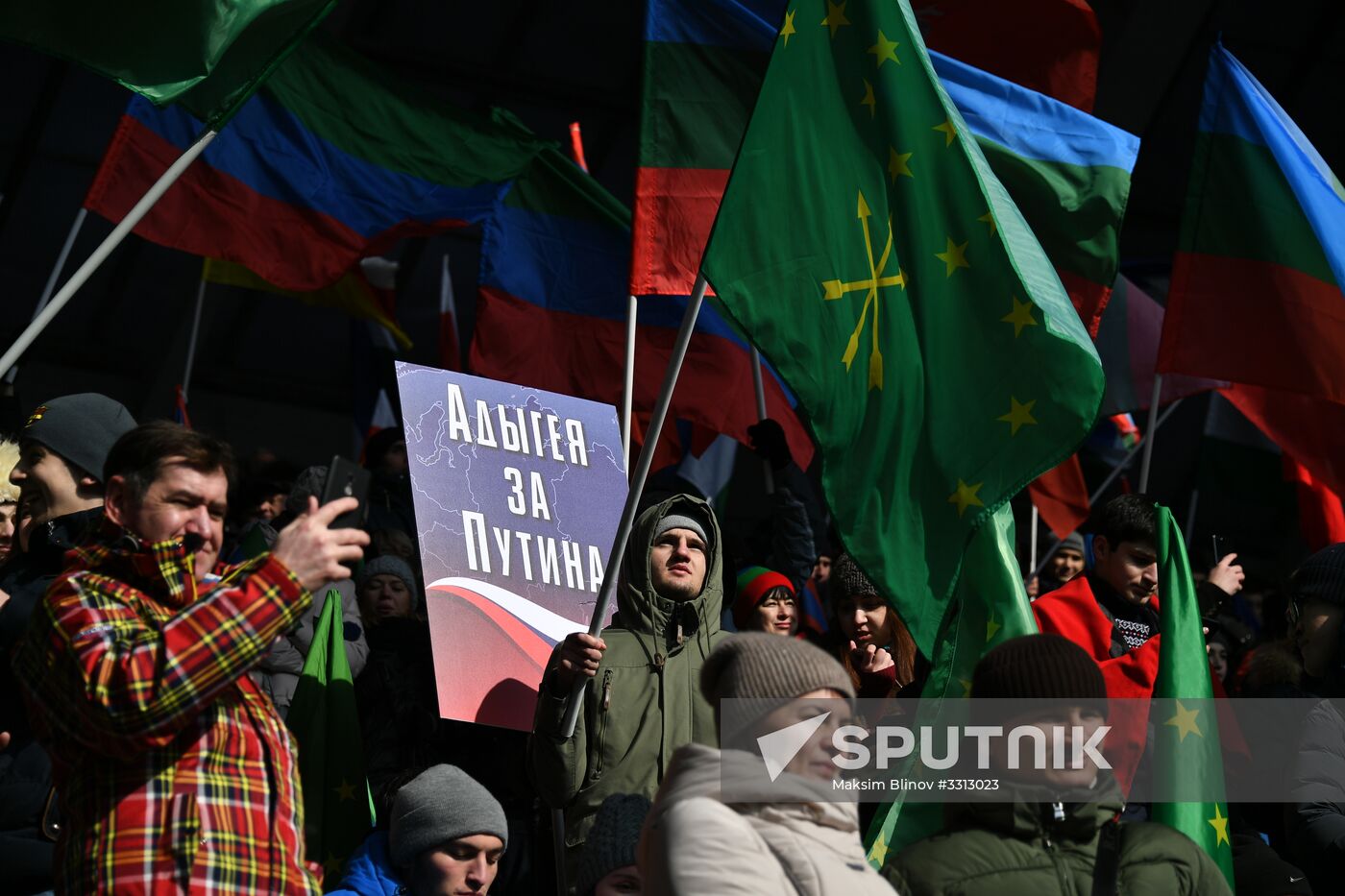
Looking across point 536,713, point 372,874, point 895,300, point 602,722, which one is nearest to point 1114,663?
point 895,300

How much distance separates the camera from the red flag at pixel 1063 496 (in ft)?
30.1

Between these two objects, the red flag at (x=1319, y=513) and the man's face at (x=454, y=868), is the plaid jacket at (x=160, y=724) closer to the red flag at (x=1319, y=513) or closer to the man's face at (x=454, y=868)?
the man's face at (x=454, y=868)

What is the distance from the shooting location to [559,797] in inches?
180

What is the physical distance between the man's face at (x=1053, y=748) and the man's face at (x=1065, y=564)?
15.7 feet

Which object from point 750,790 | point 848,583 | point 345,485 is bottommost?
point 750,790

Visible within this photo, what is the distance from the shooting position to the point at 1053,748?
11.2 feet

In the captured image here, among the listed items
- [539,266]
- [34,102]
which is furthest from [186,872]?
[34,102]

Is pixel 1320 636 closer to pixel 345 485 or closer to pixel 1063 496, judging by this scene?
pixel 345 485

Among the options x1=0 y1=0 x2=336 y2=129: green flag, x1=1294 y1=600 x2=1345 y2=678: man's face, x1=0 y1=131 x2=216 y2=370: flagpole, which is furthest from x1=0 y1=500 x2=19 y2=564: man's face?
x1=1294 y1=600 x2=1345 y2=678: man's face

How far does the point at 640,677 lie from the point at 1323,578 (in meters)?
2.14

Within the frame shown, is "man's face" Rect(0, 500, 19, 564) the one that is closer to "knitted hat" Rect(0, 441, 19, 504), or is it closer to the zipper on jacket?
"knitted hat" Rect(0, 441, 19, 504)

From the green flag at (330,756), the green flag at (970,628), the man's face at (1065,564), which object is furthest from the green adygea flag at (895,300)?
the man's face at (1065,564)

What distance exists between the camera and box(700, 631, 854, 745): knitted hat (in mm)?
3285

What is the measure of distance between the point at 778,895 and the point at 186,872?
3.22 feet
